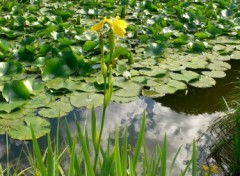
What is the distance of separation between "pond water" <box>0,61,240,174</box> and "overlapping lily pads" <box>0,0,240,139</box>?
2.5 inches

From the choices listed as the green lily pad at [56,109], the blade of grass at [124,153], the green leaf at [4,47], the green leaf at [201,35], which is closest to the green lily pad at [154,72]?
the green lily pad at [56,109]

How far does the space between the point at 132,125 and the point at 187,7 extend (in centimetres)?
286

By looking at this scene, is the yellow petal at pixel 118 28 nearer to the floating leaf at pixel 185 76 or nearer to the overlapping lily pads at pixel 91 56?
the overlapping lily pads at pixel 91 56

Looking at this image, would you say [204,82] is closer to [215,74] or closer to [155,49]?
[215,74]

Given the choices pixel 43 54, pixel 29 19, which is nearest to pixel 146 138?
pixel 43 54

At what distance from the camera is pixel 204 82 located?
2795 mm

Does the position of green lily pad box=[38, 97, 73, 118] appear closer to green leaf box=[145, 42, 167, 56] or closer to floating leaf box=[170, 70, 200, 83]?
floating leaf box=[170, 70, 200, 83]

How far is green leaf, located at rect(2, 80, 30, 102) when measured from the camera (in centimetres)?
231

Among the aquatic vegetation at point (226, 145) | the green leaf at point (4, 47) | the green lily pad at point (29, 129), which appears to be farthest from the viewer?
the green leaf at point (4, 47)

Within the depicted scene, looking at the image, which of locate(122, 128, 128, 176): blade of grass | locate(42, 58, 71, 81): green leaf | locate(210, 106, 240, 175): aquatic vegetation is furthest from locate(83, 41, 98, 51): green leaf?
locate(122, 128, 128, 176): blade of grass

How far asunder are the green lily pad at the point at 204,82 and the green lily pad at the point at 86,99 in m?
0.73

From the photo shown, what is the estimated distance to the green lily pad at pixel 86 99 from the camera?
2377 millimetres

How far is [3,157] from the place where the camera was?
1.91m

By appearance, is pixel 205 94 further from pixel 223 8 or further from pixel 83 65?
pixel 223 8
